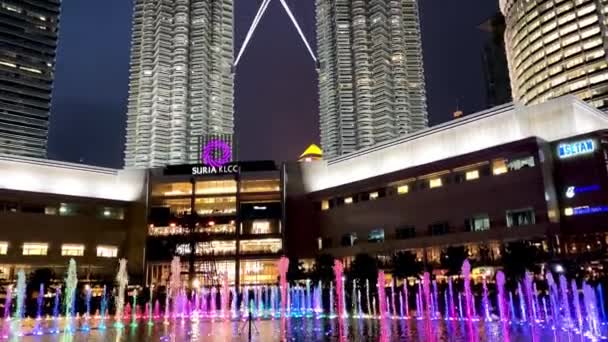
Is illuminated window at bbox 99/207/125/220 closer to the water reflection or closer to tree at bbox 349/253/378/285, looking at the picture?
tree at bbox 349/253/378/285

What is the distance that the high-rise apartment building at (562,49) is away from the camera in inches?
3937

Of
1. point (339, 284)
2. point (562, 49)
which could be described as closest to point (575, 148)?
point (339, 284)

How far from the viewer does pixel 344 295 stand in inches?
2068

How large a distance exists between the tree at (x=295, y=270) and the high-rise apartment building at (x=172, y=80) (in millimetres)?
82985

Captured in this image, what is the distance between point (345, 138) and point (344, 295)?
117 m

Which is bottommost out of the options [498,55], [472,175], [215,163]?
[472,175]

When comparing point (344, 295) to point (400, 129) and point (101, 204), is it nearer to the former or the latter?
point (101, 204)

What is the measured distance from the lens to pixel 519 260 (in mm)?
48312

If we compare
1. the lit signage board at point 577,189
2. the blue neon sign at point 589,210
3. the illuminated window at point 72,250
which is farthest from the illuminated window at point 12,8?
the blue neon sign at point 589,210

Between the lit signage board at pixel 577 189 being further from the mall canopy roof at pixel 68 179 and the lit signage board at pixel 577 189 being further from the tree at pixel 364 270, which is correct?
the mall canopy roof at pixel 68 179

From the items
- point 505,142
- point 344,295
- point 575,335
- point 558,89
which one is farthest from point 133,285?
point 558,89

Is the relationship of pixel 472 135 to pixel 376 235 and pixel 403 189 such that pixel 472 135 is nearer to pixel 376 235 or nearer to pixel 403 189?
pixel 403 189

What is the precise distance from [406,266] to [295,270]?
65.0 feet

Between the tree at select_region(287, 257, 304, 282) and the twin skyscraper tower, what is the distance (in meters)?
79.0
